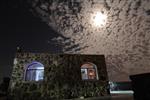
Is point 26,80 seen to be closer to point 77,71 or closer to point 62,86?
point 62,86

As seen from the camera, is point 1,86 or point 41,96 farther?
point 1,86

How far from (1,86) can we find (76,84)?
37.9 ft

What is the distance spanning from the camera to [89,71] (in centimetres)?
1485

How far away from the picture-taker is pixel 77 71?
1400 centimetres

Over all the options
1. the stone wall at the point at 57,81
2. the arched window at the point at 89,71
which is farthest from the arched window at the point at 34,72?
the arched window at the point at 89,71

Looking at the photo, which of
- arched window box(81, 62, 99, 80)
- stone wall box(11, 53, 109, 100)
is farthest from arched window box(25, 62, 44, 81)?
arched window box(81, 62, 99, 80)

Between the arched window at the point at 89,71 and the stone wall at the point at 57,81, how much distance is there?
0.44 meters

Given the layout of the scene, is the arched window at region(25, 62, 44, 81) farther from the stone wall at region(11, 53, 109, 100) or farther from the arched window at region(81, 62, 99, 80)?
the arched window at region(81, 62, 99, 80)

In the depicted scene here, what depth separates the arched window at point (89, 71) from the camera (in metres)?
14.6

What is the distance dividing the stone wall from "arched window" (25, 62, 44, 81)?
0.41m

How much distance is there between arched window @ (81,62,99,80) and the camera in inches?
575

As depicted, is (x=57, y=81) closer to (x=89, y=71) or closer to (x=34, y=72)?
(x=34, y=72)

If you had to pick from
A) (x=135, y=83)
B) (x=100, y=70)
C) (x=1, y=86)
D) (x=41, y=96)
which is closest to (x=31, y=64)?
(x=41, y=96)

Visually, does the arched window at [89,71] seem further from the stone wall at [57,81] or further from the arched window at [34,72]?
the arched window at [34,72]
